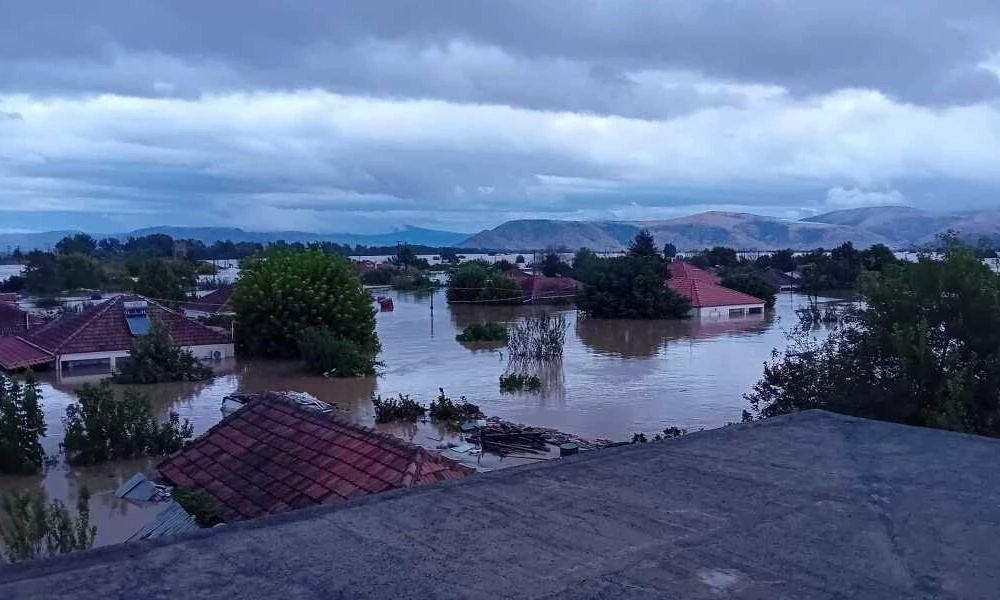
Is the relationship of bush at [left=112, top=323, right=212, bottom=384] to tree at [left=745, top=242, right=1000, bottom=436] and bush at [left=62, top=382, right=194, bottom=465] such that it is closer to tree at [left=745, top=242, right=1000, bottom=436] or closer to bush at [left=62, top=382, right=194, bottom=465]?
bush at [left=62, top=382, right=194, bottom=465]

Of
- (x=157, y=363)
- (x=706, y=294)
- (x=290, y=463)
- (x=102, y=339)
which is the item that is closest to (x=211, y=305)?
(x=102, y=339)

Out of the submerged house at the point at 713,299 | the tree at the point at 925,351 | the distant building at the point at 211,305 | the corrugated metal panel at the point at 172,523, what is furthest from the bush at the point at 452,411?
the submerged house at the point at 713,299

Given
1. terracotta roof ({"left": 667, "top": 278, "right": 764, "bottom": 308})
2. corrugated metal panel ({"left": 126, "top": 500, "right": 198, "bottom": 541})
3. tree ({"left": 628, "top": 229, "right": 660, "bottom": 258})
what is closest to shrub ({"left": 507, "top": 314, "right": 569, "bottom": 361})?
terracotta roof ({"left": 667, "top": 278, "right": 764, "bottom": 308})

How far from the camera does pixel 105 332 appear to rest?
28.9m

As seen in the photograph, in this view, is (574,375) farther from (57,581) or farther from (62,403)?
(57,581)

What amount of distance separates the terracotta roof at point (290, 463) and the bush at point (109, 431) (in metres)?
5.96

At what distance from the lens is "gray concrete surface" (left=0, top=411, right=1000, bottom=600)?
10.2ft

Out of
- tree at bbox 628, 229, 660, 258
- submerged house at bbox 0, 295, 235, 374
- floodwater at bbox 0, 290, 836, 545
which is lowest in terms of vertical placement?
floodwater at bbox 0, 290, 836, 545

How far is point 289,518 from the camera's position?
153 inches

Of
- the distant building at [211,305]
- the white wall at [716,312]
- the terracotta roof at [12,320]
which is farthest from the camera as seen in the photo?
the white wall at [716,312]

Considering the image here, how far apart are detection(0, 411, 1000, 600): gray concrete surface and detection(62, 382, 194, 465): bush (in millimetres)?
13503

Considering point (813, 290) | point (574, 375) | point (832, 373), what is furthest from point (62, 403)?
point (813, 290)

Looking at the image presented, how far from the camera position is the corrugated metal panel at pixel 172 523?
8.59 metres

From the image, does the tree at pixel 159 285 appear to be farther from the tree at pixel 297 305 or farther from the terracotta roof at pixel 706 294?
the terracotta roof at pixel 706 294
